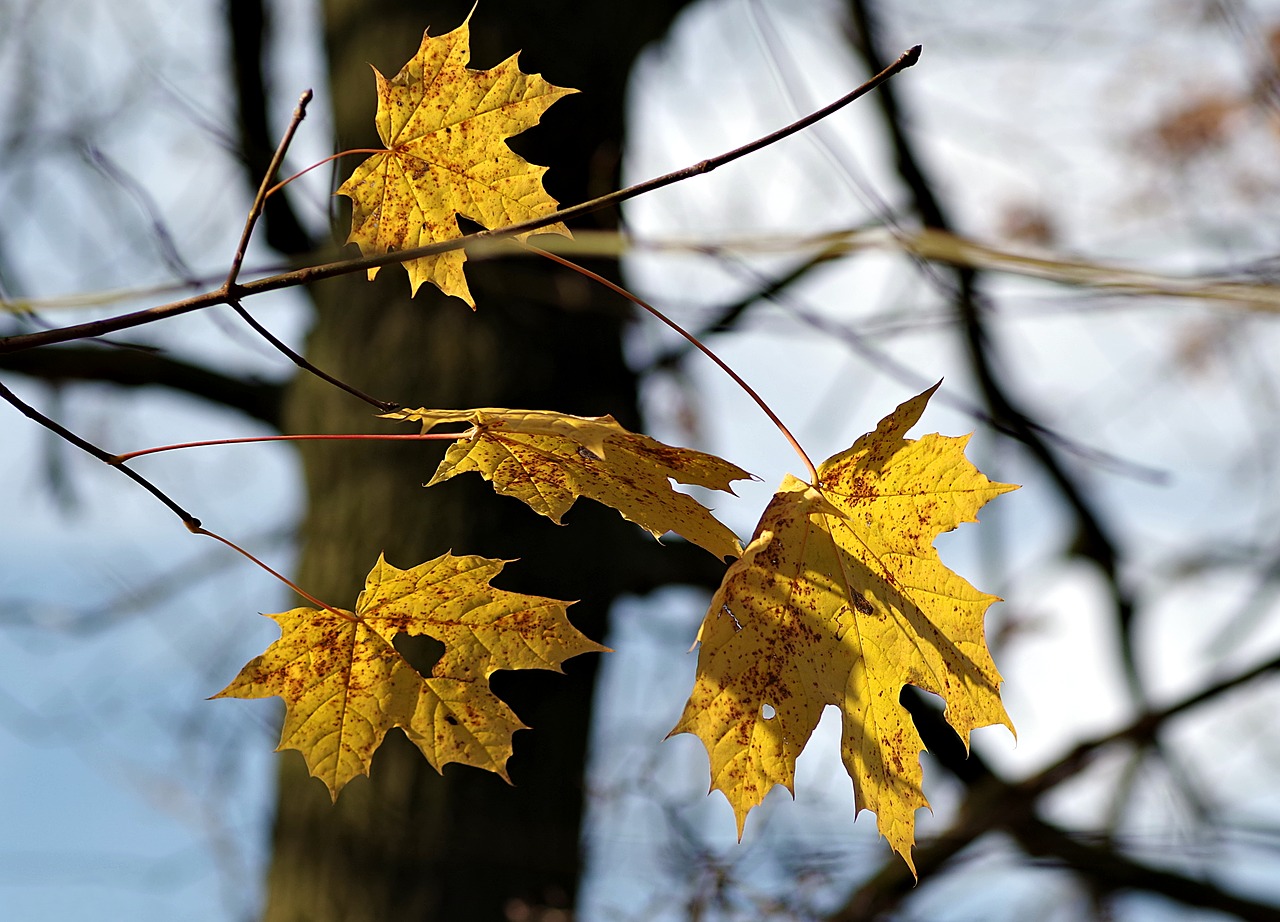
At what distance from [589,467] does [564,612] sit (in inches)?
5.0

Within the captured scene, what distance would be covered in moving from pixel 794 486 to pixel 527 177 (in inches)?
12.7

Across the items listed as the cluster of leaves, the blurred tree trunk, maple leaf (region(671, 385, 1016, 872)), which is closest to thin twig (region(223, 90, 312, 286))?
the cluster of leaves

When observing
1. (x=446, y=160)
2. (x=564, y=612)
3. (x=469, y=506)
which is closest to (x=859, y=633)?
(x=564, y=612)

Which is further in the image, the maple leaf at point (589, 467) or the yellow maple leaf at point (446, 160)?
the yellow maple leaf at point (446, 160)

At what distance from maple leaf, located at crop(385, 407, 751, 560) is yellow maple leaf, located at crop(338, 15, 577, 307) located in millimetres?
146

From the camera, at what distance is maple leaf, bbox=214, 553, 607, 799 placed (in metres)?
0.83

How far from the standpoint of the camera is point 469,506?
2.28m

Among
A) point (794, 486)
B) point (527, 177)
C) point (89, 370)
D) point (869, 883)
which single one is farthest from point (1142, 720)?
point (89, 370)

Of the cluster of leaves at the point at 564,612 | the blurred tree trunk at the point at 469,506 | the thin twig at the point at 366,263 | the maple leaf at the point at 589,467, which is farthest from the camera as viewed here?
the blurred tree trunk at the point at 469,506

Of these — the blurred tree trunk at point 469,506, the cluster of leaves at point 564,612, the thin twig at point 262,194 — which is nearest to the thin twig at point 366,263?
the thin twig at point 262,194

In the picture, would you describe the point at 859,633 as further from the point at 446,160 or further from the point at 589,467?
the point at 446,160

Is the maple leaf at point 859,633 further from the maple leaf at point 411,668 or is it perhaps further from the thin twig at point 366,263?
the thin twig at point 366,263

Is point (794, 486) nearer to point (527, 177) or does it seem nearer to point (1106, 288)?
point (527, 177)

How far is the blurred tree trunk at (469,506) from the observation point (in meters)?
2.18
